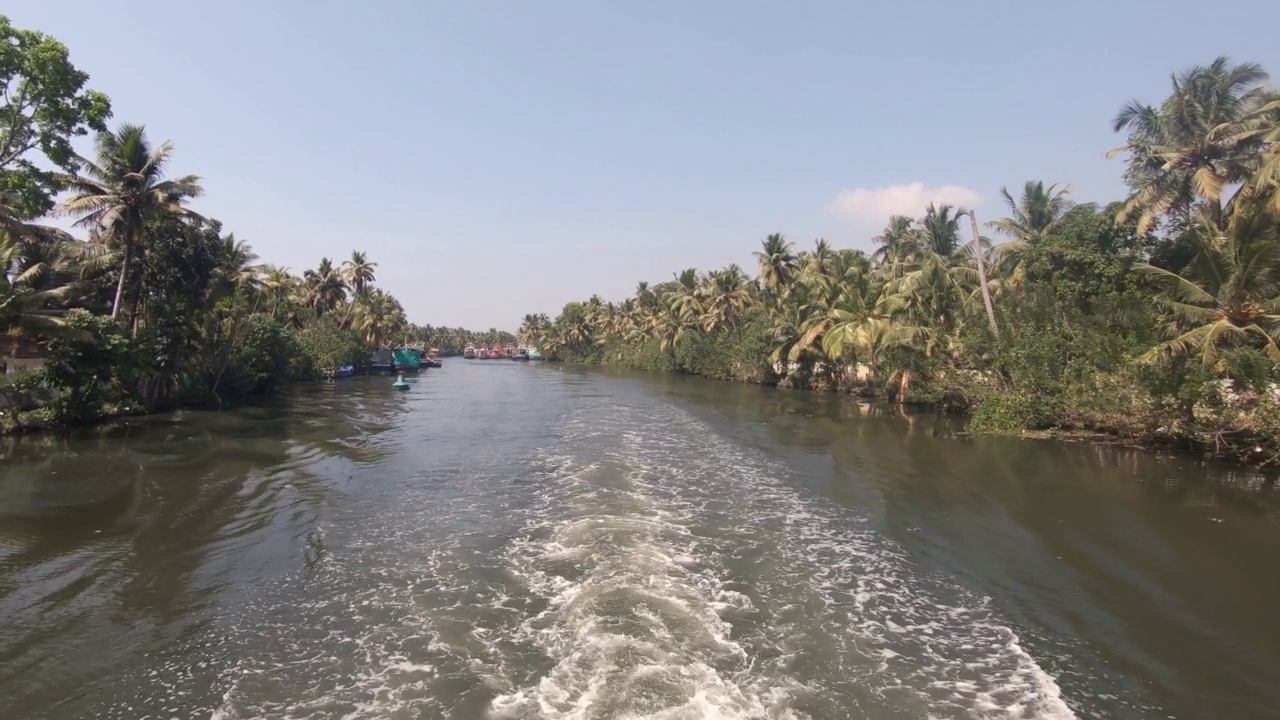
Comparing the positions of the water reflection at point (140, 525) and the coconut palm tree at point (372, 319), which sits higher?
the coconut palm tree at point (372, 319)

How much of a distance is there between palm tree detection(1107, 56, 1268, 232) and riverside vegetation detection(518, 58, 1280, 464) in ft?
0.18

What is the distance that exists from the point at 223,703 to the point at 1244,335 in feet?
74.2

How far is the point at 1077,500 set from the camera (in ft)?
45.6

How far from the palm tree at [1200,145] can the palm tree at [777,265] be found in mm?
34629

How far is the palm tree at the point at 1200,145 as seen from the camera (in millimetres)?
22906

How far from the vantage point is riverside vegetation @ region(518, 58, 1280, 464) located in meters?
16.7

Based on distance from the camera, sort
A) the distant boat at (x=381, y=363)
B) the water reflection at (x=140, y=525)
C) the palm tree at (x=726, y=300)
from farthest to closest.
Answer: the distant boat at (x=381, y=363) → the palm tree at (x=726, y=300) → the water reflection at (x=140, y=525)

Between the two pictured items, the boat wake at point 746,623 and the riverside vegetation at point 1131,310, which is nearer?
the boat wake at point 746,623

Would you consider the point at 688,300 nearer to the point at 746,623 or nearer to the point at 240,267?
the point at 240,267

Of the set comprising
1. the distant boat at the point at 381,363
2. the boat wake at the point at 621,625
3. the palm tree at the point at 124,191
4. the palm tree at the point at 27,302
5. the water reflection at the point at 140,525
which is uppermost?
the palm tree at the point at 124,191

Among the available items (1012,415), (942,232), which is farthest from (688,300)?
(1012,415)

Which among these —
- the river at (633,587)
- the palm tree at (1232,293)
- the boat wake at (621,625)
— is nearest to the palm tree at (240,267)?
the river at (633,587)

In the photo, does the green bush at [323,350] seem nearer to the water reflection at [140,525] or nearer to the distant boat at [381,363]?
the distant boat at [381,363]

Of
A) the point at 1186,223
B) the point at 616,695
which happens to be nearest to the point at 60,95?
the point at 616,695
